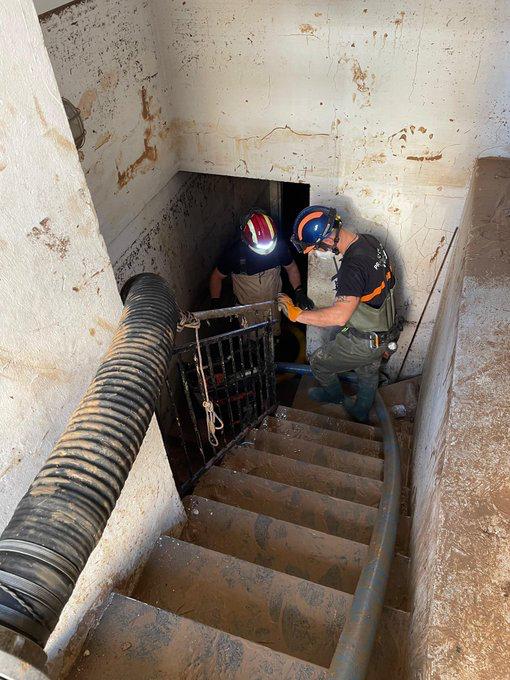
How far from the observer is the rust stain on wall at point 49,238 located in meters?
1.46

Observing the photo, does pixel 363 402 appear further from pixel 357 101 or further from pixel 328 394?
pixel 357 101

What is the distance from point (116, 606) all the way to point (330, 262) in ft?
11.4

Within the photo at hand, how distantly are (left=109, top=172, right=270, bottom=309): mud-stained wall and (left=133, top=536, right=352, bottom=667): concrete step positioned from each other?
7.42 ft

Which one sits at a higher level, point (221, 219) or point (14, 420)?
point (14, 420)

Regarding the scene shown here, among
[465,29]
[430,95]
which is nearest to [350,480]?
[430,95]

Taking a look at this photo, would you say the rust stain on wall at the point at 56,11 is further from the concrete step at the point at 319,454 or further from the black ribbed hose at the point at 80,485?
the concrete step at the point at 319,454

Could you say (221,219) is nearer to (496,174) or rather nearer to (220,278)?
(220,278)

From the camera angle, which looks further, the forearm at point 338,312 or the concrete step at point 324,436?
the concrete step at point 324,436

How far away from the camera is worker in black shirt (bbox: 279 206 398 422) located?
12.3 ft

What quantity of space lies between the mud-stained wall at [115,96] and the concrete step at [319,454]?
2.07 m

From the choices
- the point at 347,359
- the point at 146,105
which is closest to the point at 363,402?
the point at 347,359

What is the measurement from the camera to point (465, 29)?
126 inches

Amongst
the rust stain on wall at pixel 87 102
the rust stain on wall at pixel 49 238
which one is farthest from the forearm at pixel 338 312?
the rust stain on wall at pixel 49 238

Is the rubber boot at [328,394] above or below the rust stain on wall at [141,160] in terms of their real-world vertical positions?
below
